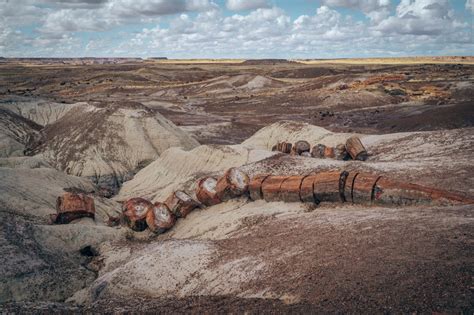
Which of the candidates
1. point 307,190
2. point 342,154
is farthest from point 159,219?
point 342,154

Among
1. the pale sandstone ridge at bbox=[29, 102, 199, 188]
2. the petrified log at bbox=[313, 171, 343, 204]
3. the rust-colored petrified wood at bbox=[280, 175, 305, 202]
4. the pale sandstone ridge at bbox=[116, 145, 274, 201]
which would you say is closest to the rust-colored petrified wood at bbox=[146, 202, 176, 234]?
the rust-colored petrified wood at bbox=[280, 175, 305, 202]

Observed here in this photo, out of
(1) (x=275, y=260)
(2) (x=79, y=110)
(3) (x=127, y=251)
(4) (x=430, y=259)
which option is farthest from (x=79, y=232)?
(2) (x=79, y=110)

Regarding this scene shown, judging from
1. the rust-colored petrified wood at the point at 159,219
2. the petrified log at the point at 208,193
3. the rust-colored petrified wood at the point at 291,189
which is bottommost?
the rust-colored petrified wood at the point at 159,219

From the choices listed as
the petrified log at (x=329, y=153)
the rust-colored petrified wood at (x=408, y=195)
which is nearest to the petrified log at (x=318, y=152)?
the petrified log at (x=329, y=153)

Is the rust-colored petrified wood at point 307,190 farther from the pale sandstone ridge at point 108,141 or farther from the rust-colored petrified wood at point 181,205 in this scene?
the pale sandstone ridge at point 108,141

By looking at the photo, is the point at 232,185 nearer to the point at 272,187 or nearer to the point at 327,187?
the point at 272,187

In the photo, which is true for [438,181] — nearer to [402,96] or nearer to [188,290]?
[188,290]
